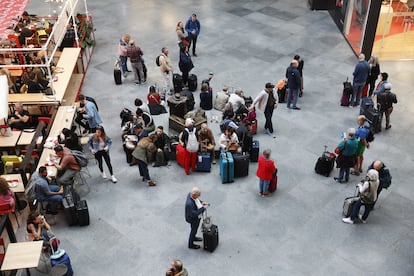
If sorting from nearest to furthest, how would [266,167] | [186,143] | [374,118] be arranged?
[266,167], [186,143], [374,118]

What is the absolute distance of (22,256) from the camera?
8609 millimetres

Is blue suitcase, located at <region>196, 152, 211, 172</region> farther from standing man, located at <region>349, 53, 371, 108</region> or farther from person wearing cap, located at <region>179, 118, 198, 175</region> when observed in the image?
standing man, located at <region>349, 53, 371, 108</region>

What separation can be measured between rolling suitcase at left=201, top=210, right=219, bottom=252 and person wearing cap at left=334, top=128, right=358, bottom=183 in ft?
11.4

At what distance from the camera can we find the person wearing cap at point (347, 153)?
34.7 feet

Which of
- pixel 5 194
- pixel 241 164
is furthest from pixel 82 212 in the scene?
pixel 241 164

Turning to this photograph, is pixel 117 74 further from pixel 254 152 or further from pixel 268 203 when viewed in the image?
pixel 268 203

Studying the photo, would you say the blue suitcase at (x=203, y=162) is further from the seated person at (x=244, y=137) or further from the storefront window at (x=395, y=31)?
the storefront window at (x=395, y=31)

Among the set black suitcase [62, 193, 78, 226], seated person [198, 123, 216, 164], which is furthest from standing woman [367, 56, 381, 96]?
black suitcase [62, 193, 78, 226]

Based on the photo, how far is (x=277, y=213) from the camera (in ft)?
34.6

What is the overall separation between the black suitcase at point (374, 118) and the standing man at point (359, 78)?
107cm

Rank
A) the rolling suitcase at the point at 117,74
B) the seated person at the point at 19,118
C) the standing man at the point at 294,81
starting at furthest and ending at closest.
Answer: the rolling suitcase at the point at 117,74 → the standing man at the point at 294,81 → the seated person at the point at 19,118

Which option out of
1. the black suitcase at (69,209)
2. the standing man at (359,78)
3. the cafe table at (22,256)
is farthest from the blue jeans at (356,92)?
the cafe table at (22,256)

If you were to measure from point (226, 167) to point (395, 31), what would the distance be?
10.0 m

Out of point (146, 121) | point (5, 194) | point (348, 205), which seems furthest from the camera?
point (146, 121)
